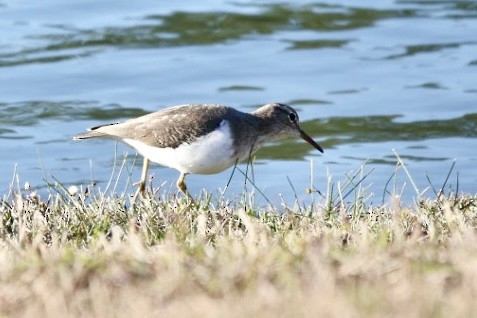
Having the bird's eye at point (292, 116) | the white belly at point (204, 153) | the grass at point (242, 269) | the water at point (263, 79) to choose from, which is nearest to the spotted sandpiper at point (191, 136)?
the white belly at point (204, 153)

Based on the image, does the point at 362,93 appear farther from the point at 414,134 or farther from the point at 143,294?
the point at 143,294

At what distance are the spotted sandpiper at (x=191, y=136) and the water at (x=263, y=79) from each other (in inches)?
86.8

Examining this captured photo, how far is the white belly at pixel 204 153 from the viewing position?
25.2 ft

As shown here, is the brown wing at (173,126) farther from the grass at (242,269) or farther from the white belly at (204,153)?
the grass at (242,269)

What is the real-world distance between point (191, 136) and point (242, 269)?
2.93 meters

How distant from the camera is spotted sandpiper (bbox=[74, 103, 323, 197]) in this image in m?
7.70

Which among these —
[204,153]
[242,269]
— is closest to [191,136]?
[204,153]

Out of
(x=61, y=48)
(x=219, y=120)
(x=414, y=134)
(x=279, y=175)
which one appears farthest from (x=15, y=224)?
(x=61, y=48)

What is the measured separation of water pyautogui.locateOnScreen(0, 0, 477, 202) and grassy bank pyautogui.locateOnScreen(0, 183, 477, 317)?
3.99 metres

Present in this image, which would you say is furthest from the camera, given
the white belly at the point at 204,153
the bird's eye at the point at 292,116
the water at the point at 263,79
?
the water at the point at 263,79

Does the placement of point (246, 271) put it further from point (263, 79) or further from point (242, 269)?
point (263, 79)

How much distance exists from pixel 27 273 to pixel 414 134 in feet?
25.0

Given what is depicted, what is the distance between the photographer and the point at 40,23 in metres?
14.4

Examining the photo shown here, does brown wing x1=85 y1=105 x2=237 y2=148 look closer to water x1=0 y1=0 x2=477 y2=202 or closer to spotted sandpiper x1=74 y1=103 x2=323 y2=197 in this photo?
spotted sandpiper x1=74 y1=103 x2=323 y2=197
